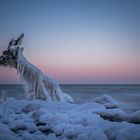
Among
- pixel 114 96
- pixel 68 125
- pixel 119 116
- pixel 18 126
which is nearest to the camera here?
pixel 68 125

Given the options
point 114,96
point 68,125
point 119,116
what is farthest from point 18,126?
point 114,96

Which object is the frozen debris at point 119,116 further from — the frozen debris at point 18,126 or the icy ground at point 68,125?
the frozen debris at point 18,126

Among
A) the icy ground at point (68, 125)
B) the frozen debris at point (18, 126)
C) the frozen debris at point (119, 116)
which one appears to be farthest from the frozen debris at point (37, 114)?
the frozen debris at point (119, 116)

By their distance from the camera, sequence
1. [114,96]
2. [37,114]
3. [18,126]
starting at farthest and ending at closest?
1. [114,96]
2. [37,114]
3. [18,126]

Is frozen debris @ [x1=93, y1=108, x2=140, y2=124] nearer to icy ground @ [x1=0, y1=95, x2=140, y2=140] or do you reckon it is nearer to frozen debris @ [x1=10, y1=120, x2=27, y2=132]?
icy ground @ [x1=0, y1=95, x2=140, y2=140]

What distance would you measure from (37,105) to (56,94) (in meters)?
3.58

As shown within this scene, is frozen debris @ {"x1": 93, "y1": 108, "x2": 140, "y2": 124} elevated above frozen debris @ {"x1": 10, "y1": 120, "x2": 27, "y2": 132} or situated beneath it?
elevated above

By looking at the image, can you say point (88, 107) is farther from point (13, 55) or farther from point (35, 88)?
point (13, 55)

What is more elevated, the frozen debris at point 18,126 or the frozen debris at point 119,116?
the frozen debris at point 119,116

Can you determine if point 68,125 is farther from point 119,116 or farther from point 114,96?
point 114,96

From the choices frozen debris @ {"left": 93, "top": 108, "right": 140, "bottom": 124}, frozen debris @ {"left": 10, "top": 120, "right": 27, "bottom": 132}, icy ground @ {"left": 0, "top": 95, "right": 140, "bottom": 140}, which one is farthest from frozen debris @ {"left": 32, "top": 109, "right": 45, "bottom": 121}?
frozen debris @ {"left": 93, "top": 108, "right": 140, "bottom": 124}

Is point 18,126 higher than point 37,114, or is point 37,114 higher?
point 37,114

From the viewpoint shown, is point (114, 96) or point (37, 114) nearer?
point (37, 114)

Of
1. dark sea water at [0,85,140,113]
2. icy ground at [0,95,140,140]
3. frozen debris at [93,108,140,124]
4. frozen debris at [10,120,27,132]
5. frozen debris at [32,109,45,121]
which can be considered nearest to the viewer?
icy ground at [0,95,140,140]
